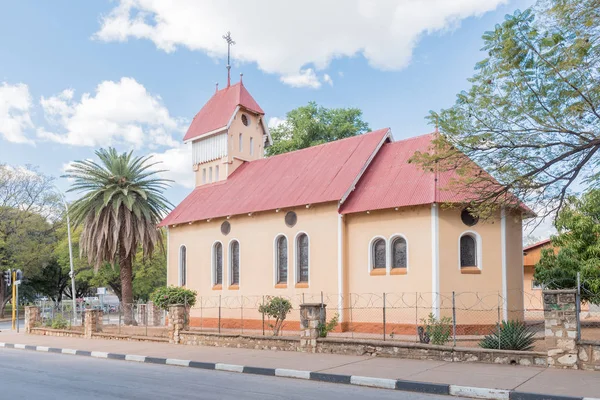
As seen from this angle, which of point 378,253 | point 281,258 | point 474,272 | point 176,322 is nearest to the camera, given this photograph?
point 176,322

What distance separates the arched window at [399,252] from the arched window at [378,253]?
499 mm

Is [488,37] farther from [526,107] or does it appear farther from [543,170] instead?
[543,170]

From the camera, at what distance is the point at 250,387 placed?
11.4 m

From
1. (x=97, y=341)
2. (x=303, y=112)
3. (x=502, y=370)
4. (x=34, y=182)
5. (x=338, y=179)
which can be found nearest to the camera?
(x=502, y=370)

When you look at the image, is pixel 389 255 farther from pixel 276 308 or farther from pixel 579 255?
pixel 579 255

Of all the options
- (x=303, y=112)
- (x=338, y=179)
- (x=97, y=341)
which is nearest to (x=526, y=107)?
(x=338, y=179)

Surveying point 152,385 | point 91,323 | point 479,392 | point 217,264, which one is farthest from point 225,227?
point 479,392

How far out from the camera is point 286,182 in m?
26.2

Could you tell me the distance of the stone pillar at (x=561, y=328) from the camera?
40.2 feet

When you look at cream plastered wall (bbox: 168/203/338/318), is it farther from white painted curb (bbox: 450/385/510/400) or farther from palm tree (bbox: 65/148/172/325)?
white painted curb (bbox: 450/385/510/400)

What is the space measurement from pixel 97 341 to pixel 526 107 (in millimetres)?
17730

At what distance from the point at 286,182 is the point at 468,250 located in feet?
30.0

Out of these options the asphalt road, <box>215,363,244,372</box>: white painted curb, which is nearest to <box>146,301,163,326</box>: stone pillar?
the asphalt road

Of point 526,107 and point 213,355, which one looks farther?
point 213,355
